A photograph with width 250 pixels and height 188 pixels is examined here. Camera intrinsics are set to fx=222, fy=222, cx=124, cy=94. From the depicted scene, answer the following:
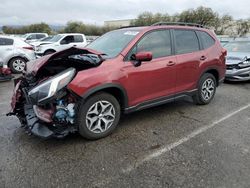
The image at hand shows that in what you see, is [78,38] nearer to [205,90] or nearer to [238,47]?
[238,47]

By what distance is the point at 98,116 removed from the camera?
131 inches

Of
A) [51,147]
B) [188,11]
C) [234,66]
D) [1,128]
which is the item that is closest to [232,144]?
[51,147]

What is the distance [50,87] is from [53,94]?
106 millimetres

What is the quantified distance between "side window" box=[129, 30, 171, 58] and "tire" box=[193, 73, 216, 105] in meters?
1.27

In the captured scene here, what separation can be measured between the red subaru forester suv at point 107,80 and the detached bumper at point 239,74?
10.2 ft

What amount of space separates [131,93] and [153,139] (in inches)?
31.7

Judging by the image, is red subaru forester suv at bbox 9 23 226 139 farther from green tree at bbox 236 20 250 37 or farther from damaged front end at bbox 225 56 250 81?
green tree at bbox 236 20 250 37

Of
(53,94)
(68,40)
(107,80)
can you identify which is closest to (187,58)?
(107,80)

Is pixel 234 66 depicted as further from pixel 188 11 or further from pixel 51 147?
pixel 188 11

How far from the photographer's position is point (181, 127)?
3902 mm

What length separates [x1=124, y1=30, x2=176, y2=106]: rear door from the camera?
11.8ft

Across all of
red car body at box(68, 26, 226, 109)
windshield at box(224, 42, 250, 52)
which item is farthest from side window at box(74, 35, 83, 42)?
red car body at box(68, 26, 226, 109)

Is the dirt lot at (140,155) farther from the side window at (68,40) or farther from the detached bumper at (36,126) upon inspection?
the side window at (68,40)

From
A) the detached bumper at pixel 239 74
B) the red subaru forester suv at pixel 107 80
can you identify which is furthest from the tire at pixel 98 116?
the detached bumper at pixel 239 74
